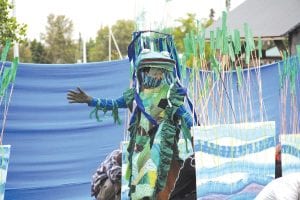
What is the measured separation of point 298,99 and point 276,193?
274 cm

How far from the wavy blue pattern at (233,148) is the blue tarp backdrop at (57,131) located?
1.36m

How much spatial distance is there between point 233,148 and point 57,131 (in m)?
1.61

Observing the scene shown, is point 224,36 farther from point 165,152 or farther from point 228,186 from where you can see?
point 228,186

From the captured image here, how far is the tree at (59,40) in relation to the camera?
28781 millimetres

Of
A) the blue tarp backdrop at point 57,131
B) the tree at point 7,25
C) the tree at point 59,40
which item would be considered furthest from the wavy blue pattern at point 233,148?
the tree at point 59,40

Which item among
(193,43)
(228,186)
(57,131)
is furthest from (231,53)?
(57,131)

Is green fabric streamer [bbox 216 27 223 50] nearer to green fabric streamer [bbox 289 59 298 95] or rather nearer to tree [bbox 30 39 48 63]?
green fabric streamer [bbox 289 59 298 95]

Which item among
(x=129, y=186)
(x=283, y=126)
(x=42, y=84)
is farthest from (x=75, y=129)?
(x=283, y=126)

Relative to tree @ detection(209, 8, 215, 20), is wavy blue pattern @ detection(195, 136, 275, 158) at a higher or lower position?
lower

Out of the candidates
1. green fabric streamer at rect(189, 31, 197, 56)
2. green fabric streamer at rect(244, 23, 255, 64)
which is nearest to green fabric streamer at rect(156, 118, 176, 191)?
green fabric streamer at rect(189, 31, 197, 56)

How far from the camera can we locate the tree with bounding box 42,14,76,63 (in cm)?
2878

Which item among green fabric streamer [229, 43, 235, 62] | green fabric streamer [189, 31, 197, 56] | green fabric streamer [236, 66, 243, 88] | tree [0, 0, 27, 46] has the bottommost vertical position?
green fabric streamer [236, 66, 243, 88]

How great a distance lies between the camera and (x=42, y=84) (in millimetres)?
4242

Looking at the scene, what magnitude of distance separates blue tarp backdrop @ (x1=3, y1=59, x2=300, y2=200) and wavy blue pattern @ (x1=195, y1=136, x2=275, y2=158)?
1365 millimetres
